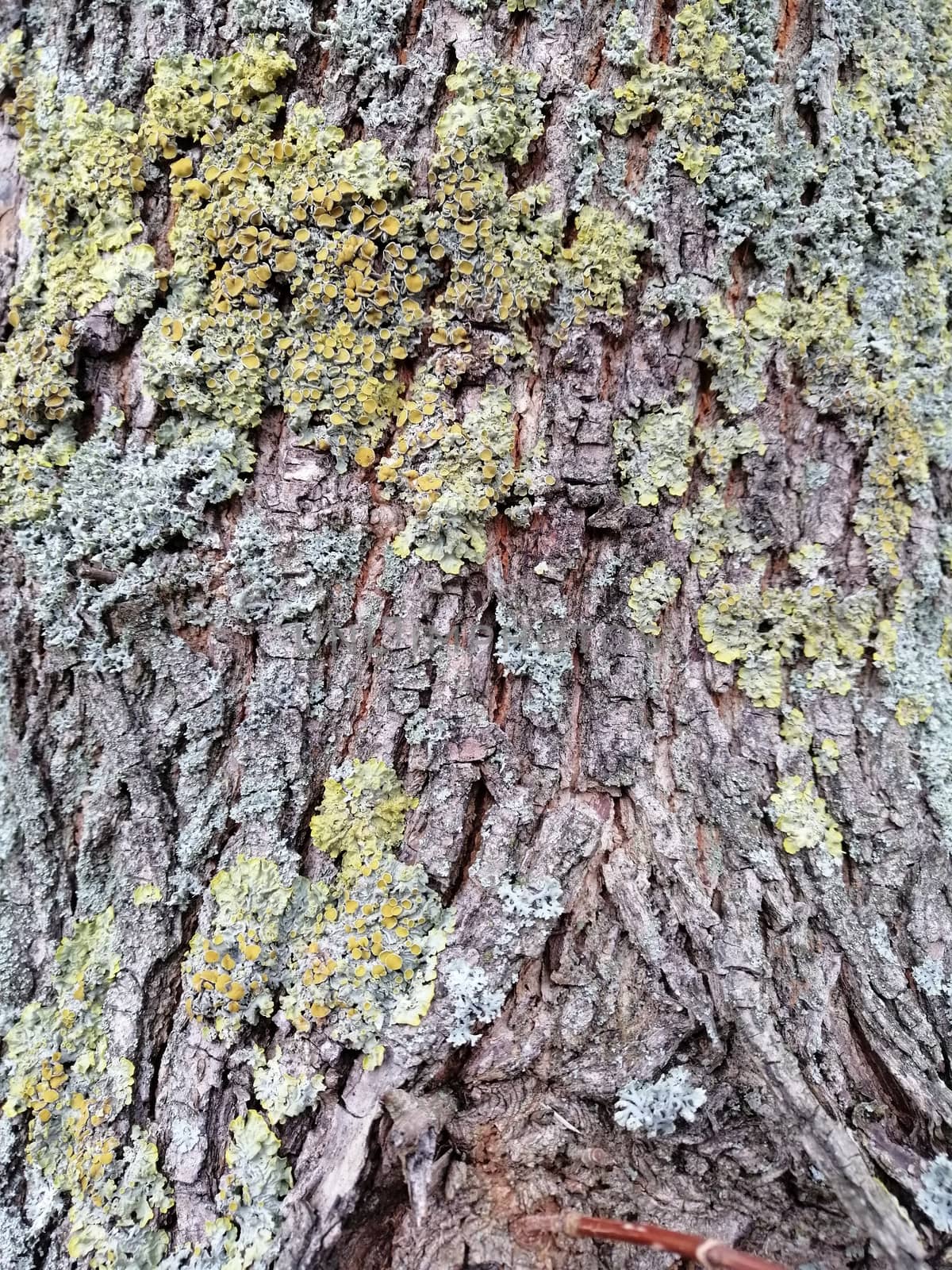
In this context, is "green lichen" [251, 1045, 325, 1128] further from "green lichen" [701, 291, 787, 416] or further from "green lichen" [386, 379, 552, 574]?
"green lichen" [701, 291, 787, 416]

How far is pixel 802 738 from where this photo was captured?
63.3 inches

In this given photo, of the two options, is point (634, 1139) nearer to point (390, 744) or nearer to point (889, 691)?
point (390, 744)

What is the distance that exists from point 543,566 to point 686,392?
46 centimetres

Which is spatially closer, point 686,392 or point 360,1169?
point 360,1169

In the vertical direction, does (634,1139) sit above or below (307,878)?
below

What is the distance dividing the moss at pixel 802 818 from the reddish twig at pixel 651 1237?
2.23 feet

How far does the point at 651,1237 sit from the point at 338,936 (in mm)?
667

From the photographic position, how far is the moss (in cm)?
156

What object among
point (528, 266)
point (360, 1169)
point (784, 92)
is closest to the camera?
point (360, 1169)

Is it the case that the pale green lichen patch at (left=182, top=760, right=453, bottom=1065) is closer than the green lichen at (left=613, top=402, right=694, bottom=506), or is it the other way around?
the pale green lichen patch at (left=182, top=760, right=453, bottom=1065)

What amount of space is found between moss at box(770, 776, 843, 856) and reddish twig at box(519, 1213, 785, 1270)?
68 centimetres

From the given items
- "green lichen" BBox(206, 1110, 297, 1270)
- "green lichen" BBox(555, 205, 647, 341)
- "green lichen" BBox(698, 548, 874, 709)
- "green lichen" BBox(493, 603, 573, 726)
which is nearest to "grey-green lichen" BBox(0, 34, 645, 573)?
"green lichen" BBox(555, 205, 647, 341)

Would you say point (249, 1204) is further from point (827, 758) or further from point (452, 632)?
point (827, 758)

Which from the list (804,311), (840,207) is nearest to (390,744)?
(804,311)
